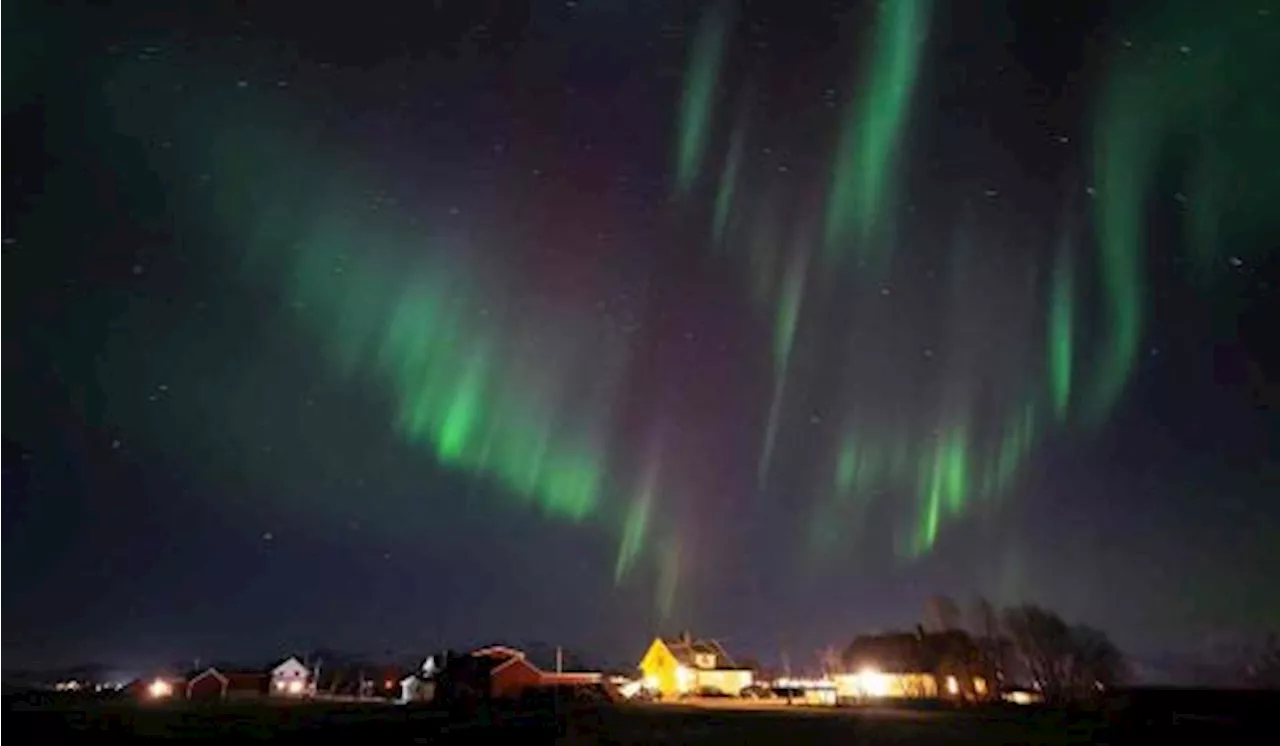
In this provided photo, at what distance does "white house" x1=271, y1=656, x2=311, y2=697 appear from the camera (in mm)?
144250

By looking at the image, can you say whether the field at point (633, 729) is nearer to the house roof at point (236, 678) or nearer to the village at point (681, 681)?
the village at point (681, 681)

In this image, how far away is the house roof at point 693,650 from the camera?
129 m

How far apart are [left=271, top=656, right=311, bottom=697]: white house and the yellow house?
179 ft

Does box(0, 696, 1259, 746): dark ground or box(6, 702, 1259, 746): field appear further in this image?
box(0, 696, 1259, 746): dark ground

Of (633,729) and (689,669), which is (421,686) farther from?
(633,729)

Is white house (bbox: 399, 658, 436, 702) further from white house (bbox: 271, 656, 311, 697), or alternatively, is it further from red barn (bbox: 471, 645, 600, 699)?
white house (bbox: 271, 656, 311, 697)

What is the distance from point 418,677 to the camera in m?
129

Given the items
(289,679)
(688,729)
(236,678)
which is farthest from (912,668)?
(236,678)

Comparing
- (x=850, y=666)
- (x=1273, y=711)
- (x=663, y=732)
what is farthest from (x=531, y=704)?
(x=850, y=666)

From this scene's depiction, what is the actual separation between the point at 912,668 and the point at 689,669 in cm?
3171

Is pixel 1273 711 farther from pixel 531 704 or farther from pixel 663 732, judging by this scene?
pixel 531 704

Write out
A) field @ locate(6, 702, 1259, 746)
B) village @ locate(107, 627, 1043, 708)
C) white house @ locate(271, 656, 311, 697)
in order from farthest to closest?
white house @ locate(271, 656, 311, 697) < village @ locate(107, 627, 1043, 708) < field @ locate(6, 702, 1259, 746)

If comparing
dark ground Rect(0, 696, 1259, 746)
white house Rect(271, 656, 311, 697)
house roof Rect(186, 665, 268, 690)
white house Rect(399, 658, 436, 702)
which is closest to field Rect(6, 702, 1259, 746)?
dark ground Rect(0, 696, 1259, 746)

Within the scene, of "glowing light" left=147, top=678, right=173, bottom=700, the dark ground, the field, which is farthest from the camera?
"glowing light" left=147, top=678, right=173, bottom=700
